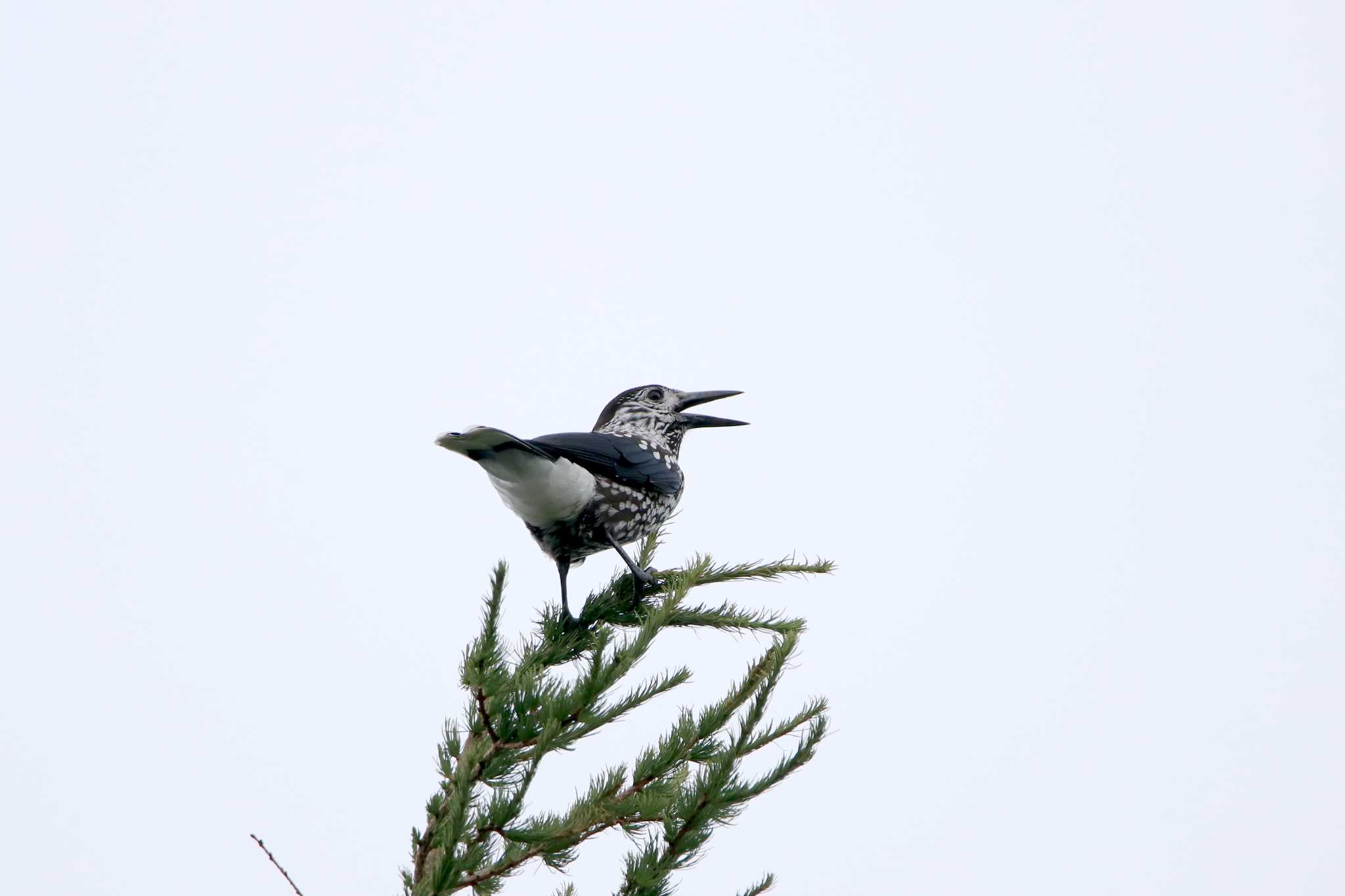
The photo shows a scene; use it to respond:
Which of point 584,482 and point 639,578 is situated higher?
point 584,482

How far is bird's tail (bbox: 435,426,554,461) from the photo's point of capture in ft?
14.6

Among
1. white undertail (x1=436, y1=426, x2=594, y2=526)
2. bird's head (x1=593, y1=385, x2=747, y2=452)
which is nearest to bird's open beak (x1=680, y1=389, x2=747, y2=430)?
bird's head (x1=593, y1=385, x2=747, y2=452)

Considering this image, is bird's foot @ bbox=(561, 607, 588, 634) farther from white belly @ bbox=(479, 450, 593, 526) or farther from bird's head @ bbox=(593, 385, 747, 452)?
bird's head @ bbox=(593, 385, 747, 452)

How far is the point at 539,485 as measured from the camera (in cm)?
524

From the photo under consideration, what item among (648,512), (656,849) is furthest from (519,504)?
(656,849)

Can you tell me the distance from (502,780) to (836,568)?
86.1 inches

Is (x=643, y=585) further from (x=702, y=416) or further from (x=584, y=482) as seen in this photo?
(x=702, y=416)

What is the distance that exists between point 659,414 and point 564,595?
1.80 meters

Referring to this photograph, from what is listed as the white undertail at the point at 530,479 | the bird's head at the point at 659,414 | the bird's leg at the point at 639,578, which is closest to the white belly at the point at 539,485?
the white undertail at the point at 530,479

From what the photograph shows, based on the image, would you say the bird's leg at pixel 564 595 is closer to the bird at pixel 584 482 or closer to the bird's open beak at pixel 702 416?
the bird at pixel 584 482

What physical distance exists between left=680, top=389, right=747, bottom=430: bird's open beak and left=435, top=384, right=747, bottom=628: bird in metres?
0.20

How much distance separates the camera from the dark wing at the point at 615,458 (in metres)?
5.39

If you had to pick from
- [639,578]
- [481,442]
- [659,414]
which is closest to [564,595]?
[639,578]

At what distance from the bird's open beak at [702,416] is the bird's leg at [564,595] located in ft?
4.83
